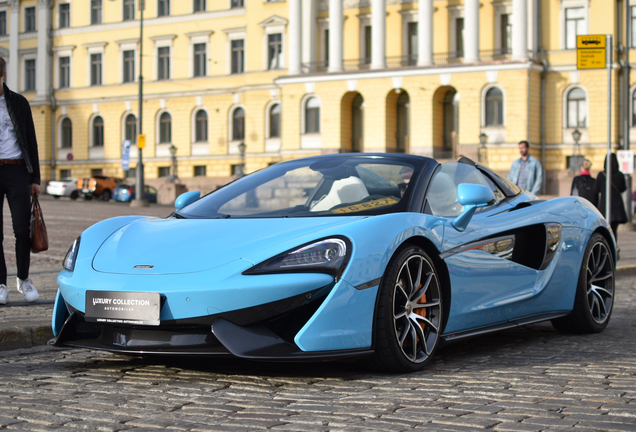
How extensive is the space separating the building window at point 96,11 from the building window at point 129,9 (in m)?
2.23

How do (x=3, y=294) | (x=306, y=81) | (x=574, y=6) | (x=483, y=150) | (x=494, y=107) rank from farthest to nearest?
1. (x=306, y=81)
2. (x=574, y=6)
3. (x=494, y=107)
4. (x=483, y=150)
5. (x=3, y=294)

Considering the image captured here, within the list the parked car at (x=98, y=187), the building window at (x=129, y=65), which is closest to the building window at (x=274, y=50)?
the building window at (x=129, y=65)

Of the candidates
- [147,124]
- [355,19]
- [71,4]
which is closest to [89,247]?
[355,19]

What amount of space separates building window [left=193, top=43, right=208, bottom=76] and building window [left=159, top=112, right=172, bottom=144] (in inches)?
140

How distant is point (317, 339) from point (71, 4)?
6666 cm

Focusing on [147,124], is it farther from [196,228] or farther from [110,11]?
[196,228]

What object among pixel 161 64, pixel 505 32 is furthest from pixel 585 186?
pixel 161 64

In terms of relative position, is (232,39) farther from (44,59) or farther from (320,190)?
(320,190)

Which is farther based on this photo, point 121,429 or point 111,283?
point 111,283

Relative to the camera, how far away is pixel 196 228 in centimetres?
524

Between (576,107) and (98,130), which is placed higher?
(576,107)

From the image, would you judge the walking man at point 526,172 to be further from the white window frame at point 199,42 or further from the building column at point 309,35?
the white window frame at point 199,42

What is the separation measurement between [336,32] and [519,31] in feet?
36.0

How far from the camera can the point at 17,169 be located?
23.9ft
